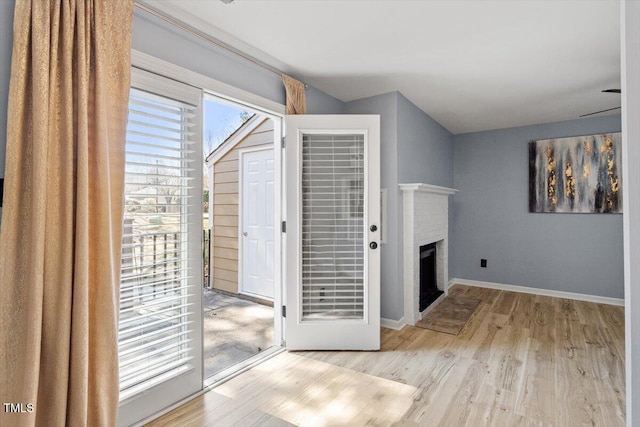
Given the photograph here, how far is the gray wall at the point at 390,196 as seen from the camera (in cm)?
351

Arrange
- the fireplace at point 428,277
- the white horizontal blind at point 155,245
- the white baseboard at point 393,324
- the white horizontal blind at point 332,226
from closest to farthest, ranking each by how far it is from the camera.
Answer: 1. the white horizontal blind at point 155,245
2. the white horizontal blind at point 332,226
3. the white baseboard at point 393,324
4. the fireplace at point 428,277

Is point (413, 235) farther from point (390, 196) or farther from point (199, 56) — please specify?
point (199, 56)

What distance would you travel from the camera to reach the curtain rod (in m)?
1.93

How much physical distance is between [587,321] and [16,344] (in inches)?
191

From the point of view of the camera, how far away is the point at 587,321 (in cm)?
366

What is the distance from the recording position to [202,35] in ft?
7.35

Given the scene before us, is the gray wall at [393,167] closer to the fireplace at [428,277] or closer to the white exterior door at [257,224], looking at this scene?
the fireplace at [428,277]

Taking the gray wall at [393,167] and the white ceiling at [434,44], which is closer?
A: the white ceiling at [434,44]

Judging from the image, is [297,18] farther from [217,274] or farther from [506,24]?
[217,274]

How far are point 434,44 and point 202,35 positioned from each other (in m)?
1.68

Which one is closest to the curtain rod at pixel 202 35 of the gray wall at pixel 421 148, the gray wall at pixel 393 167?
the gray wall at pixel 393 167

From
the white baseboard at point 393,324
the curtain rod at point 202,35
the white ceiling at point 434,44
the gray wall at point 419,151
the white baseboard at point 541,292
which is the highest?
the white ceiling at point 434,44

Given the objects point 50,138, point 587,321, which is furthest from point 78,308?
point 587,321

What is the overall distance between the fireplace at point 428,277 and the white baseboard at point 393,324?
1.24 ft
